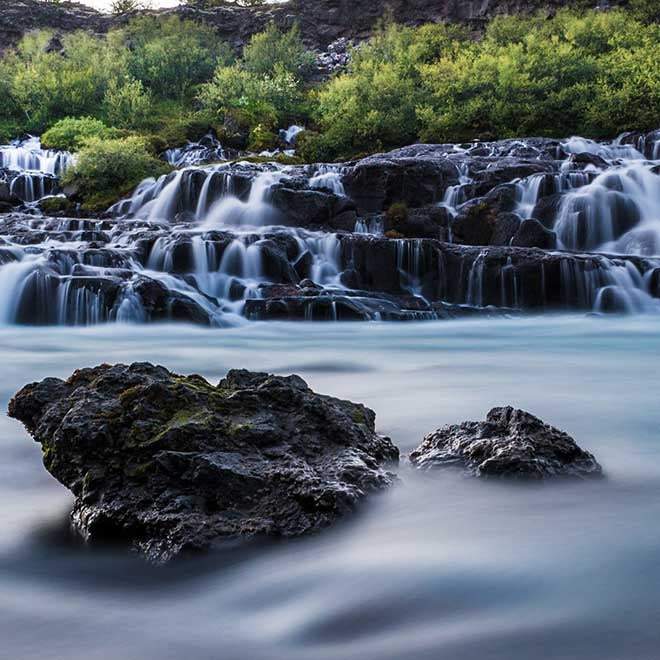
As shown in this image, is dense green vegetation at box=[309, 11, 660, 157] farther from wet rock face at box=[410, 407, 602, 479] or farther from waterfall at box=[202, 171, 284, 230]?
wet rock face at box=[410, 407, 602, 479]

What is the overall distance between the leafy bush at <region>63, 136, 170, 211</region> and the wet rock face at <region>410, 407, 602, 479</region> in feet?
57.0

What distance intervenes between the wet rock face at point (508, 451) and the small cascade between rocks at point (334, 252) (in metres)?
7.25

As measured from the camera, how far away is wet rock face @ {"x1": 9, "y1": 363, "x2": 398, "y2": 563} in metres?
2.35

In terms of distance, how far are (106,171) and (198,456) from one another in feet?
60.5

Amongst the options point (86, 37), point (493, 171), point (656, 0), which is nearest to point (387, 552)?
point (493, 171)

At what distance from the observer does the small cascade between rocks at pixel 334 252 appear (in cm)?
1036

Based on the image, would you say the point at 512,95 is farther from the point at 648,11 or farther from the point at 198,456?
the point at 198,456

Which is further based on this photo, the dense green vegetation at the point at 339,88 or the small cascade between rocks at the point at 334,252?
the dense green vegetation at the point at 339,88

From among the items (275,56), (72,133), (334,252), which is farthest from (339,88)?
(334,252)

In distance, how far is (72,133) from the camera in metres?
25.8

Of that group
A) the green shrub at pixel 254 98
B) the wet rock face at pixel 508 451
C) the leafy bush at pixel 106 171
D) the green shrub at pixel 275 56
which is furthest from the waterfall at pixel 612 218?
the green shrub at pixel 275 56

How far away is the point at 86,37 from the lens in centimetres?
3484

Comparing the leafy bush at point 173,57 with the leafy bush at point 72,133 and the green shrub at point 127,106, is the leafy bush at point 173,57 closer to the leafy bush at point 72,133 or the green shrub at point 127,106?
the green shrub at point 127,106

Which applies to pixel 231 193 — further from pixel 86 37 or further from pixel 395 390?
pixel 86 37
